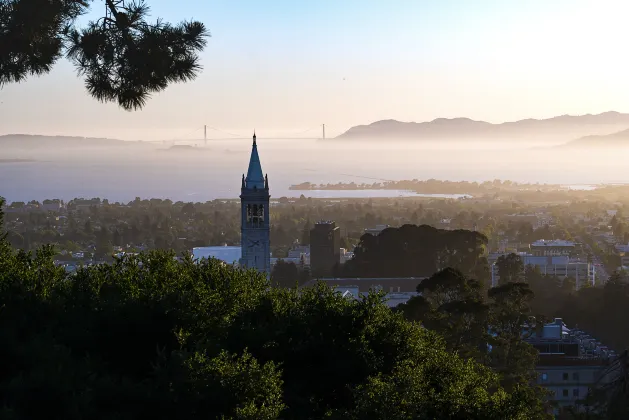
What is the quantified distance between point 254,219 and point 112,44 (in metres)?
24.8

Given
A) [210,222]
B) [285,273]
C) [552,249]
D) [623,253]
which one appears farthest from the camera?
[210,222]

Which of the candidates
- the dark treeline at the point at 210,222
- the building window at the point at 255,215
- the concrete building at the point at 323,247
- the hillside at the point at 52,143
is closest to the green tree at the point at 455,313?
the building window at the point at 255,215

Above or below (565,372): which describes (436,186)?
above

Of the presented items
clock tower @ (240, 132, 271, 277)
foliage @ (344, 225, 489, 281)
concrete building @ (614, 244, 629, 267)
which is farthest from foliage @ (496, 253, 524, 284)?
concrete building @ (614, 244, 629, 267)

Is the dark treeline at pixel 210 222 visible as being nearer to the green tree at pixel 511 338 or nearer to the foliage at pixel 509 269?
the foliage at pixel 509 269

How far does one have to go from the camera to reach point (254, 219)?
35.8 m

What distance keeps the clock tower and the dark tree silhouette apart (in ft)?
78.7

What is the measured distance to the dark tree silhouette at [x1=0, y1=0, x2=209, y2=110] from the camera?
11055 millimetres

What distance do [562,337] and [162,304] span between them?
724 inches

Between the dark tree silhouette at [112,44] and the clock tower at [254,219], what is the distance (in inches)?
944

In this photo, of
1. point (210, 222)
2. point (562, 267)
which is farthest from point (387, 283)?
point (210, 222)

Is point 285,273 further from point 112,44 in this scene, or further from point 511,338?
point 112,44

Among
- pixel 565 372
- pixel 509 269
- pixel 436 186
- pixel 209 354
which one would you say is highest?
pixel 209 354

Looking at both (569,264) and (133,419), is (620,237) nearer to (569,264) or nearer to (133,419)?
(569,264)
